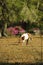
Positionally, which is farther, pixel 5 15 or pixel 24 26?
pixel 24 26

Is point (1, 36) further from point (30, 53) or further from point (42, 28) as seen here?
point (30, 53)

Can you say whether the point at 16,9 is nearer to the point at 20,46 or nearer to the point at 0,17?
the point at 0,17

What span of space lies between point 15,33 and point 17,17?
Result: 297 cm

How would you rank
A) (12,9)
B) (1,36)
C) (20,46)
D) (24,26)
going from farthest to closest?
(24,26) → (1,36) → (12,9) → (20,46)

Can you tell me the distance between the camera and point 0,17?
15.4 meters

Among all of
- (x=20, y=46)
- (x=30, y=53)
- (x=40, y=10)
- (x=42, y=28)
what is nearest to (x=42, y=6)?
(x=40, y=10)

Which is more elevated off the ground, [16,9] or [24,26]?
[16,9]

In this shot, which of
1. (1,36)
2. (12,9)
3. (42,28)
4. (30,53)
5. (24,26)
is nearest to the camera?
(30,53)

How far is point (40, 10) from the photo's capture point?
17.0 meters

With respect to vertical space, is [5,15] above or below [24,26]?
above

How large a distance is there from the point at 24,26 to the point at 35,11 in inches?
215

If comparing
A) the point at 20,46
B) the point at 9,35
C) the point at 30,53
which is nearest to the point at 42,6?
the point at 9,35

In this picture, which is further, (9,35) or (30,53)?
(9,35)

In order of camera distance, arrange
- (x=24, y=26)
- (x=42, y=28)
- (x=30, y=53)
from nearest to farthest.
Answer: (x=30, y=53) < (x=42, y=28) < (x=24, y=26)
